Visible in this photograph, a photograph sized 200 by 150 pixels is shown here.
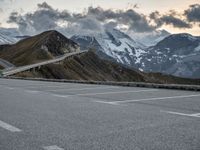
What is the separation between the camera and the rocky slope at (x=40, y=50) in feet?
463

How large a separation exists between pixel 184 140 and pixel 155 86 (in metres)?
15.6

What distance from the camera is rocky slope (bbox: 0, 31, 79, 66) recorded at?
5551 inches

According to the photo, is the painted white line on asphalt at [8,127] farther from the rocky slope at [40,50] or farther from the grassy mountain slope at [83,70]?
the rocky slope at [40,50]

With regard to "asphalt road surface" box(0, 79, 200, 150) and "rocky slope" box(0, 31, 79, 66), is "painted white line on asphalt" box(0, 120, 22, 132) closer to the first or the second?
"asphalt road surface" box(0, 79, 200, 150)

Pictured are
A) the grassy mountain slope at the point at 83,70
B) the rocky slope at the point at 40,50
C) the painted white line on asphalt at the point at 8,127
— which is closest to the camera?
the painted white line on asphalt at the point at 8,127

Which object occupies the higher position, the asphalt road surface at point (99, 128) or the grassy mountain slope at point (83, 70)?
the grassy mountain slope at point (83, 70)

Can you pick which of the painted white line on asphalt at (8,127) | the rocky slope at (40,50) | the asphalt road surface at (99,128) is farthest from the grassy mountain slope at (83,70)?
the painted white line on asphalt at (8,127)

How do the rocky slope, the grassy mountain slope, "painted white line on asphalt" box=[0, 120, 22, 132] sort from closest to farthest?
"painted white line on asphalt" box=[0, 120, 22, 132], the grassy mountain slope, the rocky slope

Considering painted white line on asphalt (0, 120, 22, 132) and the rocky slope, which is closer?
painted white line on asphalt (0, 120, 22, 132)

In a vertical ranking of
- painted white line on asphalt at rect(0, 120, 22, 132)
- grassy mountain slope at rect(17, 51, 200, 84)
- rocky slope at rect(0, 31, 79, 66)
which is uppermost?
rocky slope at rect(0, 31, 79, 66)

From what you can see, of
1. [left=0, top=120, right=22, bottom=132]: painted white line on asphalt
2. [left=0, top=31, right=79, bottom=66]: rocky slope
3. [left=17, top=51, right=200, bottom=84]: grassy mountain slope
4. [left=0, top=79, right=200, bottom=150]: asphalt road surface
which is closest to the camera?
[left=0, top=79, right=200, bottom=150]: asphalt road surface

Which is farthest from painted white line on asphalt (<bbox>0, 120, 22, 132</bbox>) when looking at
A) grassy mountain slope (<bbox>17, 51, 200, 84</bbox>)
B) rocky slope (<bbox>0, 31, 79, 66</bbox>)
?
rocky slope (<bbox>0, 31, 79, 66</bbox>)

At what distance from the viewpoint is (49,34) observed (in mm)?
192375

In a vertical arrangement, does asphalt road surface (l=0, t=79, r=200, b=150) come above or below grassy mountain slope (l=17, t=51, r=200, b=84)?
below
